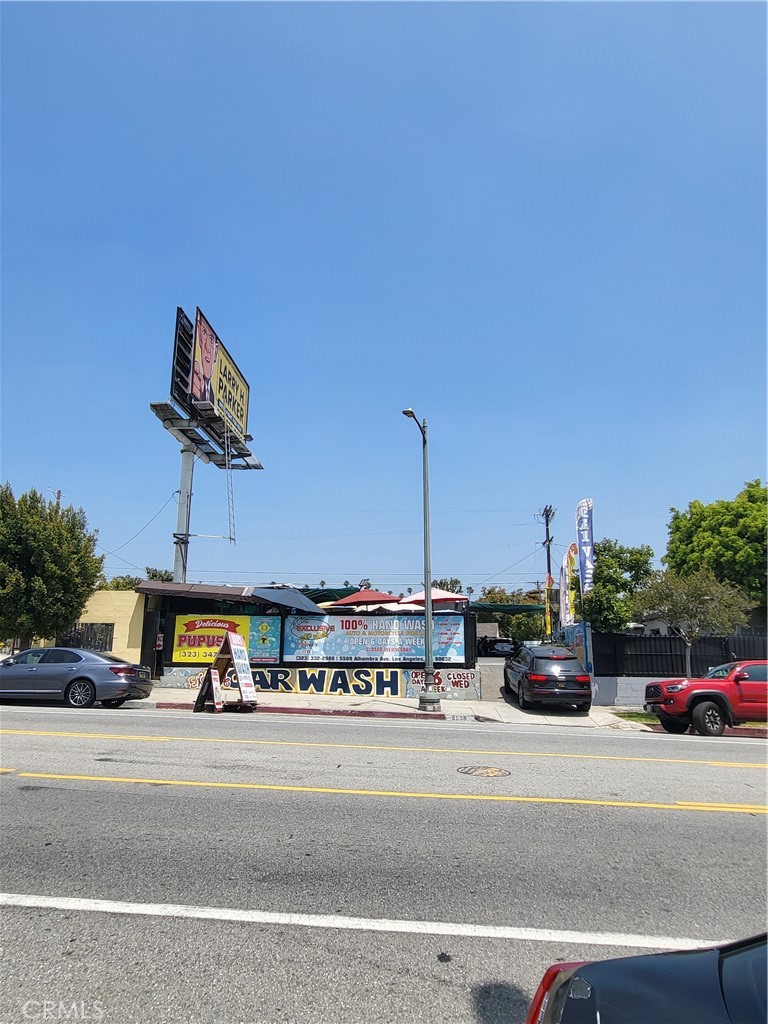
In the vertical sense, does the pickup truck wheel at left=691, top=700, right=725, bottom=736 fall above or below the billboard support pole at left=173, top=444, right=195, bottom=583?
below

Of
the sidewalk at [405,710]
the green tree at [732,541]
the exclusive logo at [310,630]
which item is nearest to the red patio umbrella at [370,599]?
the exclusive logo at [310,630]

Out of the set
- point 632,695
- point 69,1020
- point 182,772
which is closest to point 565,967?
point 69,1020

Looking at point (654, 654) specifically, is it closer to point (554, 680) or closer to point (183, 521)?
point (554, 680)

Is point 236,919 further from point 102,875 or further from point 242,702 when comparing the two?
point 242,702

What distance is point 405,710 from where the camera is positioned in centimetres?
1673

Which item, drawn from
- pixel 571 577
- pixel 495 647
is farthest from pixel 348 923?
pixel 495 647

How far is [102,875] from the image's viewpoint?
4395mm

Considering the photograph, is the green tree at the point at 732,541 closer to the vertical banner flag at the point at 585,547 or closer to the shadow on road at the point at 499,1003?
the vertical banner flag at the point at 585,547

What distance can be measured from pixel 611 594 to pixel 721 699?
7444 millimetres

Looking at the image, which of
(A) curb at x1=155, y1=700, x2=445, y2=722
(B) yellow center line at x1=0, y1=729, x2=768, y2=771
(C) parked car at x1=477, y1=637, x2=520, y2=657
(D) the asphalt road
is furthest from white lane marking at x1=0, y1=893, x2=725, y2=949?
(C) parked car at x1=477, y1=637, x2=520, y2=657

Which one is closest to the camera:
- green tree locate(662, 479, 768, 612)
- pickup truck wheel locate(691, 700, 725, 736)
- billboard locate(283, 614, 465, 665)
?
pickup truck wheel locate(691, 700, 725, 736)

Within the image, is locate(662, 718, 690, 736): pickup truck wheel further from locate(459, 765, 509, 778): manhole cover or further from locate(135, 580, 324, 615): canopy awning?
locate(135, 580, 324, 615): canopy awning

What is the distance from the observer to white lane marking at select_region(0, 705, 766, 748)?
12391 millimetres

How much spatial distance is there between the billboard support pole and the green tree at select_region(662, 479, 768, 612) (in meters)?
31.5
